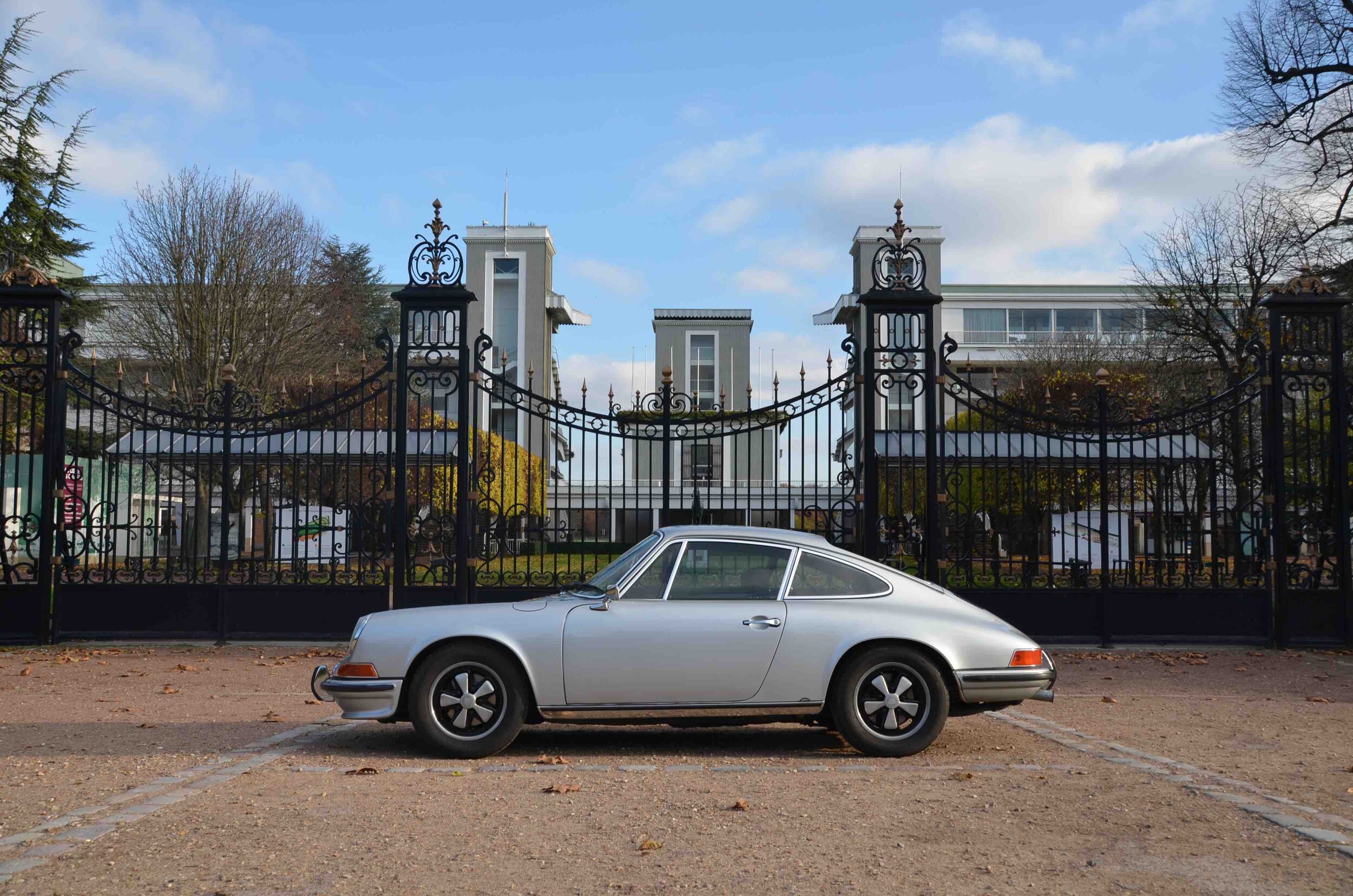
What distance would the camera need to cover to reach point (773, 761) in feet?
23.1

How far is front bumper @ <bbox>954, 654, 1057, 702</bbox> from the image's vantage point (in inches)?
273

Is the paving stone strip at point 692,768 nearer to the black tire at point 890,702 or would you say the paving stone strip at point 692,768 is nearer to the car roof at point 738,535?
the black tire at point 890,702

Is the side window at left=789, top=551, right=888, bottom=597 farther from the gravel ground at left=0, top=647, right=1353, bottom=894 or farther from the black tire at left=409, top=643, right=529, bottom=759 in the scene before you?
the black tire at left=409, top=643, right=529, bottom=759

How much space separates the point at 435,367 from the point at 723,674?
739 cm

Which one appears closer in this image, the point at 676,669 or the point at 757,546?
the point at 676,669

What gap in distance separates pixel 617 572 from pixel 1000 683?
247 cm

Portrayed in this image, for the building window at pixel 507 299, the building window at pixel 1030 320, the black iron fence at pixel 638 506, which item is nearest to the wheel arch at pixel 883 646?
the black iron fence at pixel 638 506

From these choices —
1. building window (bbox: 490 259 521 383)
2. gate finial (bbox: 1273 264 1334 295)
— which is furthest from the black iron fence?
building window (bbox: 490 259 521 383)

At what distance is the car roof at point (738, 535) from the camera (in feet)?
24.2

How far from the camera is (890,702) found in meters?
6.96

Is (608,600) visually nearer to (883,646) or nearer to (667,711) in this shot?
(667,711)

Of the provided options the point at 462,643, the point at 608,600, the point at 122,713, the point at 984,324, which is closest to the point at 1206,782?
the point at 608,600

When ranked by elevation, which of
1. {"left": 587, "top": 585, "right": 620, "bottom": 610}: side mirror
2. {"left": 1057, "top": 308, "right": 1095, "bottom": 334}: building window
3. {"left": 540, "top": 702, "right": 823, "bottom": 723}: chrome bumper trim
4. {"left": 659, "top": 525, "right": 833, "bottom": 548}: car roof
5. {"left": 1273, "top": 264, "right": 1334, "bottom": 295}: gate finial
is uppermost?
{"left": 1057, "top": 308, "right": 1095, "bottom": 334}: building window

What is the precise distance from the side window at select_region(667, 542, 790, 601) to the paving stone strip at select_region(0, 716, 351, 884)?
8.99ft
